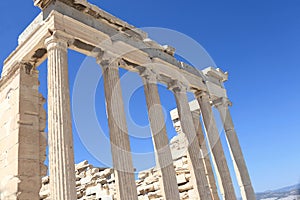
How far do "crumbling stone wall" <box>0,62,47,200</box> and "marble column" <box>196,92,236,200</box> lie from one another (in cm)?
932

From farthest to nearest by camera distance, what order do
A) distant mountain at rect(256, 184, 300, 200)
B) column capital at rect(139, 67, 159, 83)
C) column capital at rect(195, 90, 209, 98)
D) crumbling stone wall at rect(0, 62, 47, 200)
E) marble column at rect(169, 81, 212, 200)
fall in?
column capital at rect(195, 90, 209, 98)
column capital at rect(139, 67, 159, 83)
marble column at rect(169, 81, 212, 200)
crumbling stone wall at rect(0, 62, 47, 200)
distant mountain at rect(256, 184, 300, 200)

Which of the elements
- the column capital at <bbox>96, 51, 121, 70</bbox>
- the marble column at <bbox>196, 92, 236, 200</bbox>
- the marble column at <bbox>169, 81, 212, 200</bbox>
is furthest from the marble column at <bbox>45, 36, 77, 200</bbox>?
the marble column at <bbox>196, 92, 236, 200</bbox>

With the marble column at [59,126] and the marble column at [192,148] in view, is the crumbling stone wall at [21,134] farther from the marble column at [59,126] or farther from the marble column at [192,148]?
the marble column at [192,148]

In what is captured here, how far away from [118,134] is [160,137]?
8.87ft

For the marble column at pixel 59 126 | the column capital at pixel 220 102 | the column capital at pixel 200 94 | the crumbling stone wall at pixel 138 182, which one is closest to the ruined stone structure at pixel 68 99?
the marble column at pixel 59 126

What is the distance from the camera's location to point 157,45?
16203 mm

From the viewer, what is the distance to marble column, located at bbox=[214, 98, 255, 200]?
705 inches

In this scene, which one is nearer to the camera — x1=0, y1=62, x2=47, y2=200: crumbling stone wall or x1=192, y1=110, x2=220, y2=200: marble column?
x1=0, y1=62, x2=47, y2=200: crumbling stone wall

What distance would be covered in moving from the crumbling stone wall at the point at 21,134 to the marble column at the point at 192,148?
6.93 m

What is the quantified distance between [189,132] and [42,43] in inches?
328

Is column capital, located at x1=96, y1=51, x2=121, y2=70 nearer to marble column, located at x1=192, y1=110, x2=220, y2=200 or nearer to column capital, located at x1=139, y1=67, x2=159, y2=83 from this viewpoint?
column capital, located at x1=139, y1=67, x2=159, y2=83

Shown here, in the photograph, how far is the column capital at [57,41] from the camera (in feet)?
36.2

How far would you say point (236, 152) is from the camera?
18844mm

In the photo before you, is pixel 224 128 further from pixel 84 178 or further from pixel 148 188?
pixel 84 178
